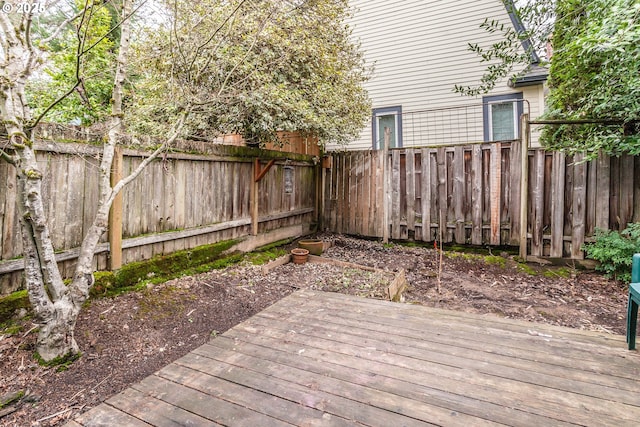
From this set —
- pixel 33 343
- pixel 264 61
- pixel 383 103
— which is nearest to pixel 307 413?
pixel 33 343

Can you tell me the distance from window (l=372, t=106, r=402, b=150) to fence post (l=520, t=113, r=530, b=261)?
372 cm

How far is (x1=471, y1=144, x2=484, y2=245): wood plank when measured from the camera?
17.8ft

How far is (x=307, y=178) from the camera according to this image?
6863 millimetres

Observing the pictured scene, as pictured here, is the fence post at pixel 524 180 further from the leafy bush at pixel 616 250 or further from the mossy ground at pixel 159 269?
the mossy ground at pixel 159 269

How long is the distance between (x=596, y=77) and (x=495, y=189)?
1.93m

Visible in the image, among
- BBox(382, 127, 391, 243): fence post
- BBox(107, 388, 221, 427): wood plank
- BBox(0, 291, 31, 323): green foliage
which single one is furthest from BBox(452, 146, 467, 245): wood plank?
BBox(0, 291, 31, 323): green foliage

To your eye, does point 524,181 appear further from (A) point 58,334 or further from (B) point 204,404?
(A) point 58,334

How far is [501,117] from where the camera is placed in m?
7.41

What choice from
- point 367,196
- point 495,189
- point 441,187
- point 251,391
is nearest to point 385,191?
point 367,196

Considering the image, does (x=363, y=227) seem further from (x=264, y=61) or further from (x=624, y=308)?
(x=624, y=308)

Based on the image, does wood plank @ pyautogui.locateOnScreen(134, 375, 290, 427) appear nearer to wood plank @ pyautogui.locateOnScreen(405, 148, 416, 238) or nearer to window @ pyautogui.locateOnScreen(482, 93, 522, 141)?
wood plank @ pyautogui.locateOnScreen(405, 148, 416, 238)

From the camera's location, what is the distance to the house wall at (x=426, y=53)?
759 cm

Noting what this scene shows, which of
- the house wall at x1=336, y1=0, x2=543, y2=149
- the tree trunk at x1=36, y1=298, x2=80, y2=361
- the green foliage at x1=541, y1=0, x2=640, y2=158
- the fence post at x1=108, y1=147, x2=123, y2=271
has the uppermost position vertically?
the house wall at x1=336, y1=0, x2=543, y2=149

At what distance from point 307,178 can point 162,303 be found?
13.5 ft
